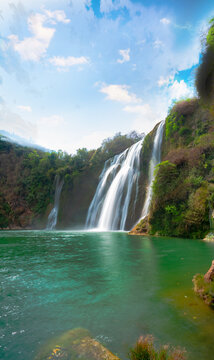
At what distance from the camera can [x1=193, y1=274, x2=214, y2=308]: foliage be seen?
3.55m

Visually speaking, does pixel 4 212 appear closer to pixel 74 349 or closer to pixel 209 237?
pixel 209 237

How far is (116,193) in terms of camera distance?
25.9 metres

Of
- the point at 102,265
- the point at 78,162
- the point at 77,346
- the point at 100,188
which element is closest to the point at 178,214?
the point at 102,265

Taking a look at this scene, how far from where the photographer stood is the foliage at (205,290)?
3.55 meters

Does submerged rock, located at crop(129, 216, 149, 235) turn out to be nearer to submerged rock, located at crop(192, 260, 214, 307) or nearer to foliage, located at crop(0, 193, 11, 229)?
submerged rock, located at crop(192, 260, 214, 307)

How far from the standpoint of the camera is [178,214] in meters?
15.7

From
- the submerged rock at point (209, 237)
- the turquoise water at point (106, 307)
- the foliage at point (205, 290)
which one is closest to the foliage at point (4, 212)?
the submerged rock at point (209, 237)

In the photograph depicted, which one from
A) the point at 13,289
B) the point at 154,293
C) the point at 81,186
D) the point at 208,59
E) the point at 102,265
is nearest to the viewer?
the point at 154,293

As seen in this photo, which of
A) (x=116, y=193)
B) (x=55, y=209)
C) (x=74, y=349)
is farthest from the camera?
(x=55, y=209)

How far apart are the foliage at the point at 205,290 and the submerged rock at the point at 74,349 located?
214cm

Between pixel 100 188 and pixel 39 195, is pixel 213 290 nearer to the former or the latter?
pixel 100 188

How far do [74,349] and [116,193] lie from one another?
23.6 m

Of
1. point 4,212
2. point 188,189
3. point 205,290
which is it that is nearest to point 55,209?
point 4,212

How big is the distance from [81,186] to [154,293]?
32.5 m
